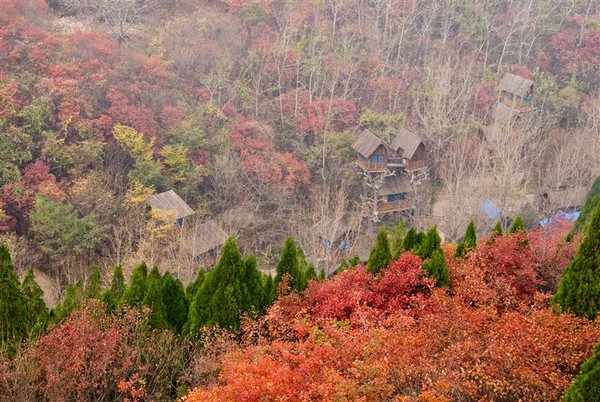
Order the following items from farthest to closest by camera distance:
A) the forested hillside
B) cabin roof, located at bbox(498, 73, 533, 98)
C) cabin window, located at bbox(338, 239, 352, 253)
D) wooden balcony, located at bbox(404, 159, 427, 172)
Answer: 1. cabin roof, located at bbox(498, 73, 533, 98)
2. wooden balcony, located at bbox(404, 159, 427, 172)
3. cabin window, located at bbox(338, 239, 352, 253)
4. the forested hillside

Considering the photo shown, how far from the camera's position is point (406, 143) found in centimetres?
2697

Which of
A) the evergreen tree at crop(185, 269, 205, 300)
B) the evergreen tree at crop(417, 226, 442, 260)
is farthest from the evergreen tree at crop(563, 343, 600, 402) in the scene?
the evergreen tree at crop(185, 269, 205, 300)

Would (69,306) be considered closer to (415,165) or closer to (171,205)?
(171,205)

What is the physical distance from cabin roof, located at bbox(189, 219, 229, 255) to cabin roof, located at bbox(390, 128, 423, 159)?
37.3 feet

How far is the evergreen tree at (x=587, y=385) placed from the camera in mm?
6336

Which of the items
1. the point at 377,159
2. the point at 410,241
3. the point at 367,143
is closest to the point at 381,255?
the point at 410,241

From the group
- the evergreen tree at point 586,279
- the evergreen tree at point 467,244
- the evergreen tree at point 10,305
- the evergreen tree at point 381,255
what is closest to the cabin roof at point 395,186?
the evergreen tree at point 467,244

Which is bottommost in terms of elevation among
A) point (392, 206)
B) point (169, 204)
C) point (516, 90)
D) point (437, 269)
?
point (392, 206)

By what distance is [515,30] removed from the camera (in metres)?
35.0

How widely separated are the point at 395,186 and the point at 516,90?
35.5ft

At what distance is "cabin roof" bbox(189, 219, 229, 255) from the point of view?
19328 mm

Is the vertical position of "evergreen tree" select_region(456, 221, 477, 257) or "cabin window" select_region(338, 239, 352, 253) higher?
"evergreen tree" select_region(456, 221, 477, 257)

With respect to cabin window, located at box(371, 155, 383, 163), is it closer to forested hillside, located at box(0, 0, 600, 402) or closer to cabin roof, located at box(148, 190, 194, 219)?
forested hillside, located at box(0, 0, 600, 402)

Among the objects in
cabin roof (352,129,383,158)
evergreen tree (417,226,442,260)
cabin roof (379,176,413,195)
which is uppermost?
evergreen tree (417,226,442,260)
